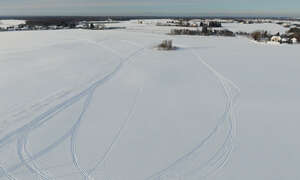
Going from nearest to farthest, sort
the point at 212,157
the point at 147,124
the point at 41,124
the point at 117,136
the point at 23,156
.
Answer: the point at 23,156
the point at 212,157
the point at 117,136
the point at 41,124
the point at 147,124

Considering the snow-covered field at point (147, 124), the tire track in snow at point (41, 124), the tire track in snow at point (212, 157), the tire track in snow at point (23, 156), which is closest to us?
the tire track in snow at point (23, 156)

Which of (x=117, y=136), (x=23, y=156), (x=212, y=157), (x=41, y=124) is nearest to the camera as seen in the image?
(x=23, y=156)

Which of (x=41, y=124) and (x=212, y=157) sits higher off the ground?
(x=41, y=124)

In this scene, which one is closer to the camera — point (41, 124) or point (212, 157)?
point (212, 157)

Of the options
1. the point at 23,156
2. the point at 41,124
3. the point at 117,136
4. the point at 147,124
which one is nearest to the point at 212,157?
the point at 147,124

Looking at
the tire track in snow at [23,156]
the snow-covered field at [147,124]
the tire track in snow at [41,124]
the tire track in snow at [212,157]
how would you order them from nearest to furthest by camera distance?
the tire track in snow at [23,156] → the tire track in snow at [212,157] → the snow-covered field at [147,124] → the tire track in snow at [41,124]

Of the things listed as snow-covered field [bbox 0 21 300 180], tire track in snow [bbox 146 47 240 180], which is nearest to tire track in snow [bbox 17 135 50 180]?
snow-covered field [bbox 0 21 300 180]

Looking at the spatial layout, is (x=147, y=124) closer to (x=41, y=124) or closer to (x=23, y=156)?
(x=41, y=124)

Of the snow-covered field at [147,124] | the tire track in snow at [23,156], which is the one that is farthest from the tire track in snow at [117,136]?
the tire track in snow at [23,156]

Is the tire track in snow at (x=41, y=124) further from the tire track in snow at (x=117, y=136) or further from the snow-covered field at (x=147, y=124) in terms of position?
the tire track in snow at (x=117, y=136)
